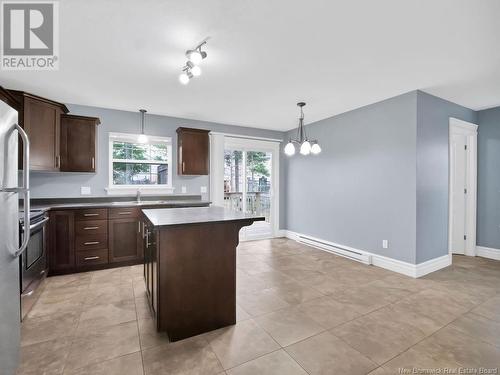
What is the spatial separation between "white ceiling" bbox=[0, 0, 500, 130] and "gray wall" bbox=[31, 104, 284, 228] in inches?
13.0

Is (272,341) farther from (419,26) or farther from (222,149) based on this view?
(222,149)

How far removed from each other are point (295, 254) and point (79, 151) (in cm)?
392

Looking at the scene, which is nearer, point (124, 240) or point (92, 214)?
point (92, 214)

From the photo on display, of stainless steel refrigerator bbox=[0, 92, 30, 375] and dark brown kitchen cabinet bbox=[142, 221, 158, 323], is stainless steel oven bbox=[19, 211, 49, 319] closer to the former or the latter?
stainless steel refrigerator bbox=[0, 92, 30, 375]

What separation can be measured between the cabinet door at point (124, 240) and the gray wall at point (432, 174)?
4.06 meters

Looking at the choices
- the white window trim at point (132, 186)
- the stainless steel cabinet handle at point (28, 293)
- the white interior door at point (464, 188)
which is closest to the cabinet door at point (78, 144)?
the white window trim at point (132, 186)

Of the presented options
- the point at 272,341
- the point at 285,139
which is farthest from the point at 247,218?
the point at 285,139

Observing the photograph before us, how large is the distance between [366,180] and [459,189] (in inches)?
76.9


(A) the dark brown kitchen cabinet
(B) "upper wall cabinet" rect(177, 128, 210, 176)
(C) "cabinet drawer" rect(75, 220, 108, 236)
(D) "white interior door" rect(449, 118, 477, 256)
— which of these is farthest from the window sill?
(D) "white interior door" rect(449, 118, 477, 256)

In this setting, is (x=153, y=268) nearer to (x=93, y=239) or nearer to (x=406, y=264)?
(x=93, y=239)

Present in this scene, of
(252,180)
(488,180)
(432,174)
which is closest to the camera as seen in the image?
(432,174)

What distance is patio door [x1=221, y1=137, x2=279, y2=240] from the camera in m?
5.39

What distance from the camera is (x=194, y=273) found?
201 centimetres

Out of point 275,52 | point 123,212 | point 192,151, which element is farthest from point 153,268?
point 192,151
